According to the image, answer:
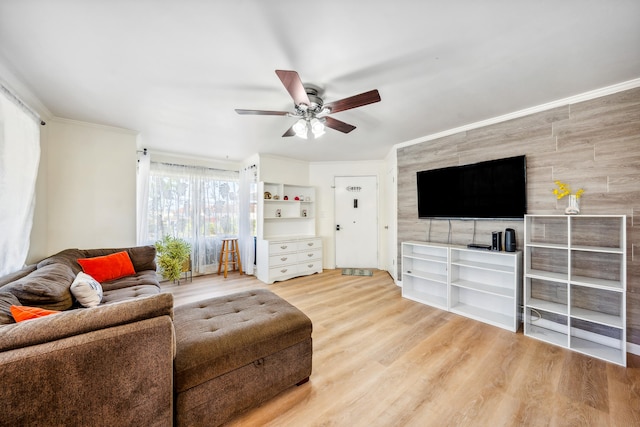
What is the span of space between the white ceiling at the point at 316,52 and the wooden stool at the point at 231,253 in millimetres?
2652

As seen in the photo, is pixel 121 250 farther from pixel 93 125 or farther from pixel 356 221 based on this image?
pixel 356 221

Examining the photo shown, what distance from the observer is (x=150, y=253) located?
3.12 m

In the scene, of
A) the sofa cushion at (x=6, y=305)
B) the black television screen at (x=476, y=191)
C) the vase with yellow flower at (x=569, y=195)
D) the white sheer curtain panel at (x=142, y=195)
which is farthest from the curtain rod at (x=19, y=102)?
the vase with yellow flower at (x=569, y=195)

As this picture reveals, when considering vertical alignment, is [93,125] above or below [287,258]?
above

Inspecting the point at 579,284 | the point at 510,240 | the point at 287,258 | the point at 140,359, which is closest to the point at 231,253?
the point at 287,258

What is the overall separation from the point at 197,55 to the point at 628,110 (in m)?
3.65

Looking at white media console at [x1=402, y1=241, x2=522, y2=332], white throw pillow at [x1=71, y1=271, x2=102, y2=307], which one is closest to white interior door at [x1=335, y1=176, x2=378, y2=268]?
white media console at [x1=402, y1=241, x2=522, y2=332]

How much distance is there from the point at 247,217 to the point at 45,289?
321 centimetres

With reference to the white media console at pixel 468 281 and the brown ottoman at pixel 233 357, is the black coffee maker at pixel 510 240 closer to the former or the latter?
the white media console at pixel 468 281

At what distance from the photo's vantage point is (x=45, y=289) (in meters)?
1.56

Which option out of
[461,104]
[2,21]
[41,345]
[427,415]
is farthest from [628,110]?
[2,21]

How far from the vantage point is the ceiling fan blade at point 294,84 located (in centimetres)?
149

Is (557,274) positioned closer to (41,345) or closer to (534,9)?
(534,9)

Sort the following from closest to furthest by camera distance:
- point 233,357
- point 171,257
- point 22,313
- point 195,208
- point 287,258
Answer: point 22,313, point 233,357, point 171,257, point 287,258, point 195,208
